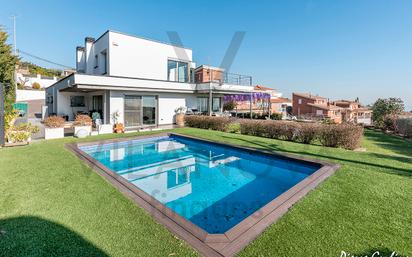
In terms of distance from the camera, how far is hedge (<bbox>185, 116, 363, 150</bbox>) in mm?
10352

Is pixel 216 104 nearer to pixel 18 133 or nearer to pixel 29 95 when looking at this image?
pixel 18 133

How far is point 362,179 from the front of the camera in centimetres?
581

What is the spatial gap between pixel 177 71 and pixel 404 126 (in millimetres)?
20321

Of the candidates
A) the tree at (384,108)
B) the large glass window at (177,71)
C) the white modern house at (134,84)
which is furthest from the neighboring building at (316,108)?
the large glass window at (177,71)

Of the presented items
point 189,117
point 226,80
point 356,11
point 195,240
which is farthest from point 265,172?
point 226,80

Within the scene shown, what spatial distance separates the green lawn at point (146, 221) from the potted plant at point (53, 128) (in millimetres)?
6963

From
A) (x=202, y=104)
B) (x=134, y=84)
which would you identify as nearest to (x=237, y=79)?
(x=202, y=104)

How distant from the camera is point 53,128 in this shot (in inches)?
493

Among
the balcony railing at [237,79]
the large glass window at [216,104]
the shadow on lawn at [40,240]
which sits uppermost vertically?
the balcony railing at [237,79]

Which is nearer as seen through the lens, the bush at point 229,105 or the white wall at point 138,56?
the white wall at point 138,56

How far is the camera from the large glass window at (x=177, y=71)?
20.7m

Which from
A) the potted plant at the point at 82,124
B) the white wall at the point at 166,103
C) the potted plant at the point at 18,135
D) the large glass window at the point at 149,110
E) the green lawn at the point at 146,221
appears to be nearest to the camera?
the green lawn at the point at 146,221

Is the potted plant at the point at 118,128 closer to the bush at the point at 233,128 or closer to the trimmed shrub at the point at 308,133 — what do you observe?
the bush at the point at 233,128

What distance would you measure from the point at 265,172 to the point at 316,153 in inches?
96.9
